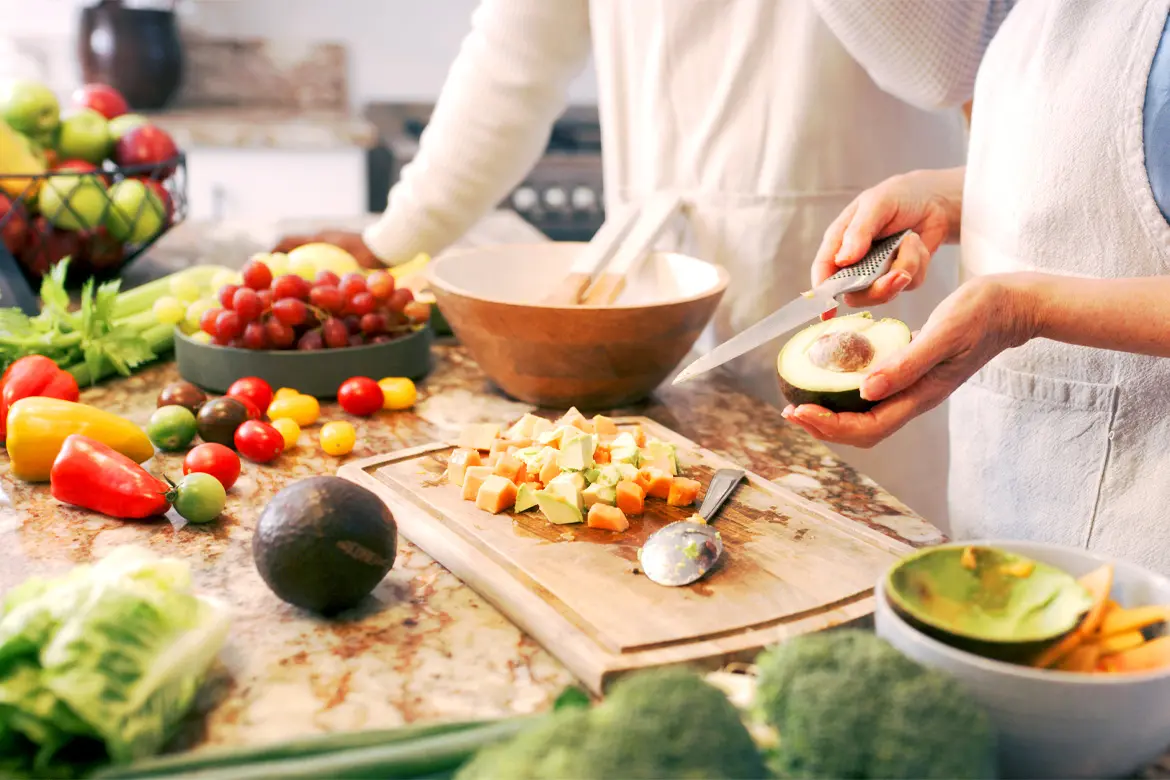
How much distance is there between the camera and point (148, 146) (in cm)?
247

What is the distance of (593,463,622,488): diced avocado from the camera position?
138cm

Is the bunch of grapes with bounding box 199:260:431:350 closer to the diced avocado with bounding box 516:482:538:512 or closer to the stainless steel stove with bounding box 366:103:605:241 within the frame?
the diced avocado with bounding box 516:482:538:512

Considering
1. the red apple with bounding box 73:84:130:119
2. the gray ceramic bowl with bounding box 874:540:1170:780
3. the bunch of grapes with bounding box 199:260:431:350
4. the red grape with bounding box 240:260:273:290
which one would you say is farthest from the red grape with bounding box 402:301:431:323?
the gray ceramic bowl with bounding box 874:540:1170:780

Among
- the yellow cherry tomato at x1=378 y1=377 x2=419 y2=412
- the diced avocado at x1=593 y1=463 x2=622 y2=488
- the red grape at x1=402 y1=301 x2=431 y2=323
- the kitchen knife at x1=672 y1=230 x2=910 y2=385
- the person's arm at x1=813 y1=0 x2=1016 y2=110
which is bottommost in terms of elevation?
the yellow cherry tomato at x1=378 y1=377 x2=419 y2=412

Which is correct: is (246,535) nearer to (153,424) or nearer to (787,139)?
(153,424)

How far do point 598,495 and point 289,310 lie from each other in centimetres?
79

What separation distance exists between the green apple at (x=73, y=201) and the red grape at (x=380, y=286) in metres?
0.77

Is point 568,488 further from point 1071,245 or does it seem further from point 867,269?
point 1071,245

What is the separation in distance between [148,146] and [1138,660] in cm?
229

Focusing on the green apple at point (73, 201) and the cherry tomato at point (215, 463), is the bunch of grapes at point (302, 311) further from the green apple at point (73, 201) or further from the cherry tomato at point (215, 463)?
the green apple at point (73, 201)

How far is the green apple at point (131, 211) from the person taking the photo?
236 centimetres

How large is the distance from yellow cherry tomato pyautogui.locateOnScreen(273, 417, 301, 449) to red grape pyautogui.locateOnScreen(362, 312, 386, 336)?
31 centimetres

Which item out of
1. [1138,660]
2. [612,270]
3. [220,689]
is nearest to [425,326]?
[612,270]

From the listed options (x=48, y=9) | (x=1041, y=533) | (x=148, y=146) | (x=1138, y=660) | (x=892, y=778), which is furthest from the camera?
(x=48, y=9)
